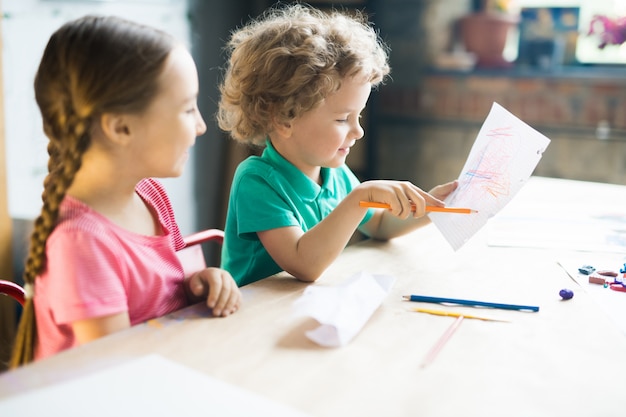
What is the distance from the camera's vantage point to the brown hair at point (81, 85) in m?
0.85

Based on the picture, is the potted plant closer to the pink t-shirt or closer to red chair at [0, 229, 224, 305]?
red chair at [0, 229, 224, 305]

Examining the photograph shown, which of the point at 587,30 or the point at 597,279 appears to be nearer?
the point at 597,279

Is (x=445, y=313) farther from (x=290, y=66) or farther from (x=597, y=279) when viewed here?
(x=290, y=66)

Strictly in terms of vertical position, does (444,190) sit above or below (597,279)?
above

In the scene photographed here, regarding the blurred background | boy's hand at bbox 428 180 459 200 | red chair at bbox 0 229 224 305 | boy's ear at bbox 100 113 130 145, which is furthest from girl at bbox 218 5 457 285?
the blurred background

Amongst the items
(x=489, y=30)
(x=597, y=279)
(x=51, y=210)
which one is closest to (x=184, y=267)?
(x=51, y=210)

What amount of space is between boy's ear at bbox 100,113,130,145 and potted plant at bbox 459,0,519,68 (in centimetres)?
221

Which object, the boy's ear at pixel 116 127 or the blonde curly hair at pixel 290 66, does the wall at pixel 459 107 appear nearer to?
the blonde curly hair at pixel 290 66

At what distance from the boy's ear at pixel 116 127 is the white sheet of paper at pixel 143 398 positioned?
0.32 meters

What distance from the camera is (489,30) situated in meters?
2.77

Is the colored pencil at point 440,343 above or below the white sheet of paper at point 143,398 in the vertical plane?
below

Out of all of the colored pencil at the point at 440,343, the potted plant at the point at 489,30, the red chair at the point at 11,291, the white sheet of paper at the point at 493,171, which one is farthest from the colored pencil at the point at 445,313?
the potted plant at the point at 489,30

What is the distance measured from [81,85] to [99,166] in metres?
0.11

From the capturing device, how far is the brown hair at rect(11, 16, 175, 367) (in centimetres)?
85
